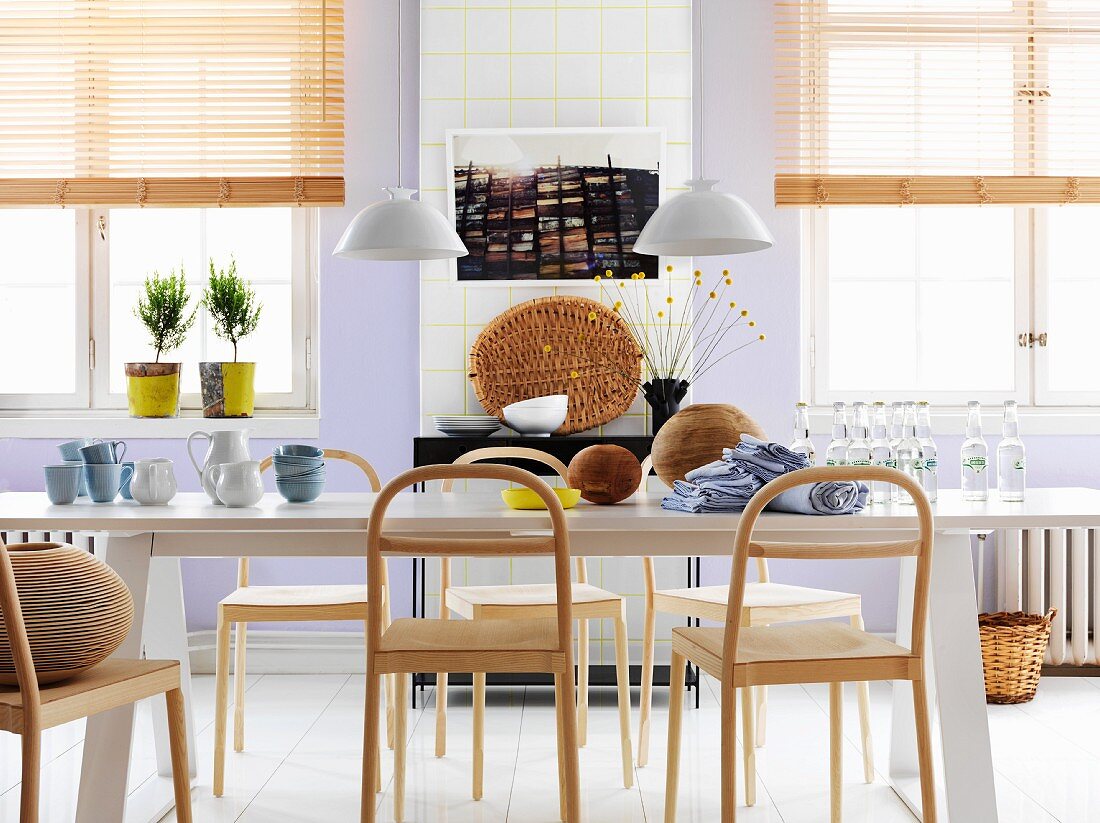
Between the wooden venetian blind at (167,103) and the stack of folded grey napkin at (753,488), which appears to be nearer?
the stack of folded grey napkin at (753,488)

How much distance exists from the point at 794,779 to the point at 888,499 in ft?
2.72

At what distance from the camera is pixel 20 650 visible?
1590 millimetres

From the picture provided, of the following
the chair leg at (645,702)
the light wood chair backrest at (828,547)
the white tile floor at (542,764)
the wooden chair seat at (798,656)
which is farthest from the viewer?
the chair leg at (645,702)

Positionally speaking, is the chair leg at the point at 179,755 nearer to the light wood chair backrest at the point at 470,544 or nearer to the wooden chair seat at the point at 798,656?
the light wood chair backrest at the point at 470,544

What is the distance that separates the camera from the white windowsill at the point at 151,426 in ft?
12.2

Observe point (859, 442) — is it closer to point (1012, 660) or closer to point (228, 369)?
point (1012, 660)

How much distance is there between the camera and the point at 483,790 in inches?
99.3

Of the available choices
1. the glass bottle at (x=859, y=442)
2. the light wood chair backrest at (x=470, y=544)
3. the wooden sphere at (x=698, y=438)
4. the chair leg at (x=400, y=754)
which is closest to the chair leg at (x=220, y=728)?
the chair leg at (x=400, y=754)

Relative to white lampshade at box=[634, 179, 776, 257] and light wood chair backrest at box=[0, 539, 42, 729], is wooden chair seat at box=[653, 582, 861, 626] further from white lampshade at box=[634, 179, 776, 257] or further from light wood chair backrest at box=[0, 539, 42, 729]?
light wood chair backrest at box=[0, 539, 42, 729]

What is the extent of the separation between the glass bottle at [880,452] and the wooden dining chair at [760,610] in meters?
0.34

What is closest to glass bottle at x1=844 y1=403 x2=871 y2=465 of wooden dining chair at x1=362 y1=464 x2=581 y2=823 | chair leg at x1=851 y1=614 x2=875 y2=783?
chair leg at x1=851 y1=614 x2=875 y2=783

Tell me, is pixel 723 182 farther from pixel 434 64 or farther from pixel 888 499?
pixel 888 499

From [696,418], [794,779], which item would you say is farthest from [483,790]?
[696,418]

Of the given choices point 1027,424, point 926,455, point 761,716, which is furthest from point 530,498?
point 1027,424
